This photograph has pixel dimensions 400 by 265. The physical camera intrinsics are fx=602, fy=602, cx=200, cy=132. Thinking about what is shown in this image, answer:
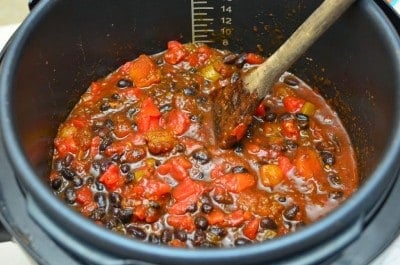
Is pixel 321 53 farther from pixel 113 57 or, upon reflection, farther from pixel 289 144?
pixel 113 57

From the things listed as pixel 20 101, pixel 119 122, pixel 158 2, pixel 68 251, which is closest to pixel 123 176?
pixel 119 122

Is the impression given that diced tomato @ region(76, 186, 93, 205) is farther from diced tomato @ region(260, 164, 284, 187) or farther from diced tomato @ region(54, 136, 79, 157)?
diced tomato @ region(260, 164, 284, 187)

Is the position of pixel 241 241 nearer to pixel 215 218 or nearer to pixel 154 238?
pixel 215 218

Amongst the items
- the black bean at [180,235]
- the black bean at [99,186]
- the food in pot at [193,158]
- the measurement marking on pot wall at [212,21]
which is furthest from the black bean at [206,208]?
the measurement marking on pot wall at [212,21]

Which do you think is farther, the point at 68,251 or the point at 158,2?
the point at 158,2

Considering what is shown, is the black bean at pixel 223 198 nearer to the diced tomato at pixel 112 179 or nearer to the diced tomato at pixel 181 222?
the diced tomato at pixel 181 222
